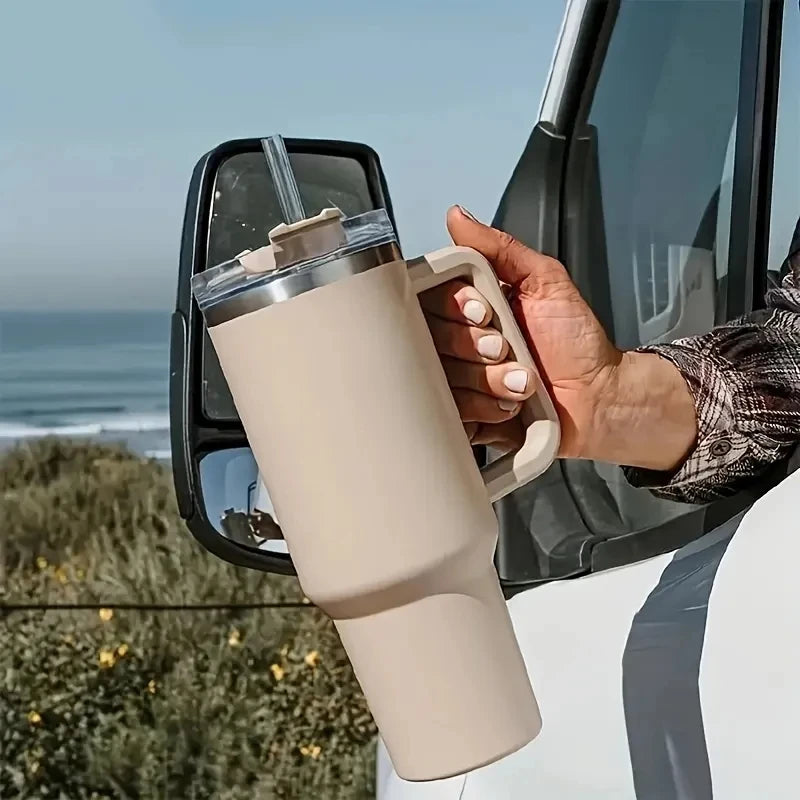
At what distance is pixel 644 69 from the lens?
129 centimetres

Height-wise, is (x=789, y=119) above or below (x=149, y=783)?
above

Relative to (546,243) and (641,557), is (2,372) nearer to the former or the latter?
(546,243)

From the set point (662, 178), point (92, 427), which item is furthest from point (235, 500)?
point (92, 427)

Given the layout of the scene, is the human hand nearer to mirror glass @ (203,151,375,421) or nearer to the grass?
mirror glass @ (203,151,375,421)

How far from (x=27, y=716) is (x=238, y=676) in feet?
1.78

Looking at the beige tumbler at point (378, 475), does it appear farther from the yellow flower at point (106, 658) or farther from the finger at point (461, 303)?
the yellow flower at point (106, 658)

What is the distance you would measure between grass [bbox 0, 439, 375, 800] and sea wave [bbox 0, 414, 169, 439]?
0.12 ft

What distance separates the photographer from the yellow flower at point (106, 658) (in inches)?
103

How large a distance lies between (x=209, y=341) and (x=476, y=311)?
0.42 metres

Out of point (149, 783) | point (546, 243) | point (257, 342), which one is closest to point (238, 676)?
point (149, 783)

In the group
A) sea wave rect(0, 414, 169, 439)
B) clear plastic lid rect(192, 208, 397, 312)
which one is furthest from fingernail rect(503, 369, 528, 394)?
sea wave rect(0, 414, 169, 439)

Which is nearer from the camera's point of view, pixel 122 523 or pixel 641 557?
pixel 641 557

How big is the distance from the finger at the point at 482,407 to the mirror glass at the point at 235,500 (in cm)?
33

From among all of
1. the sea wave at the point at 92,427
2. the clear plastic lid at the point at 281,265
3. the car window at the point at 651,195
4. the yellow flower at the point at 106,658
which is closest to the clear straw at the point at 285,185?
the clear plastic lid at the point at 281,265
